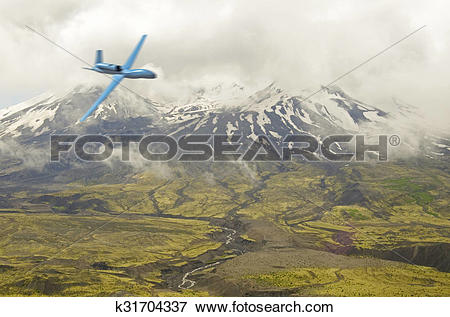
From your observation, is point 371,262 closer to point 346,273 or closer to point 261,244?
point 346,273

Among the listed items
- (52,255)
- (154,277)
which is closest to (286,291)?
(154,277)

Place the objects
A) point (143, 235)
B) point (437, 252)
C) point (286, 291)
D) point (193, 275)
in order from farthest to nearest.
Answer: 1. point (143, 235)
2. point (437, 252)
3. point (193, 275)
4. point (286, 291)

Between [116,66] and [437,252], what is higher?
[116,66]

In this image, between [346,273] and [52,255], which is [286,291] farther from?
[52,255]
